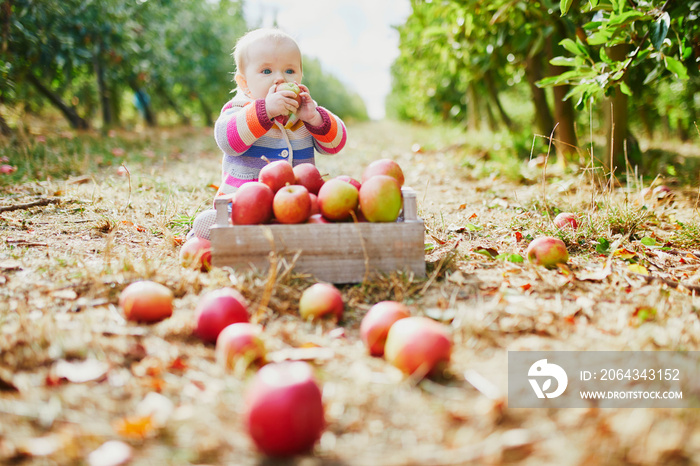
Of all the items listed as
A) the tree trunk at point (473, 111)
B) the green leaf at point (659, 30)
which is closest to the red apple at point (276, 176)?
the green leaf at point (659, 30)

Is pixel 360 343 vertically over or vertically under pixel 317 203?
under

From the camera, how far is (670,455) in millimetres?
1064

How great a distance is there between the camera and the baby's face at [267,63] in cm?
272

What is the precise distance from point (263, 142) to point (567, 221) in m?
2.05

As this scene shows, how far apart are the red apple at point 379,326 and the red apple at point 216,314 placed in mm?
461

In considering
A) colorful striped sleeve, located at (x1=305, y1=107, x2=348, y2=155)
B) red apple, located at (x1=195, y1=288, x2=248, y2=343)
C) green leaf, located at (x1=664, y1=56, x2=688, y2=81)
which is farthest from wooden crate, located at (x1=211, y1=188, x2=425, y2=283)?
green leaf, located at (x1=664, y1=56, x2=688, y2=81)

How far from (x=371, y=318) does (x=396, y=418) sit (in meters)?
0.42

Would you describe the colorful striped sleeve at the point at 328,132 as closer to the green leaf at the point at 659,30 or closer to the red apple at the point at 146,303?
the red apple at the point at 146,303

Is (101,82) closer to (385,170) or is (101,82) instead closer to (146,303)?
(385,170)

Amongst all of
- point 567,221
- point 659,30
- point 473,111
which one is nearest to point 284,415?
point 567,221

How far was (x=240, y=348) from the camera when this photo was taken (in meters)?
1.44

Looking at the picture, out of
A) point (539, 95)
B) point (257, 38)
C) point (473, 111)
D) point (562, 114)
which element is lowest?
point (562, 114)

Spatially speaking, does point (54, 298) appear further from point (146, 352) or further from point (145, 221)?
point (145, 221)

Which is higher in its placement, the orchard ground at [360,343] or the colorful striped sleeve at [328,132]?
the colorful striped sleeve at [328,132]
